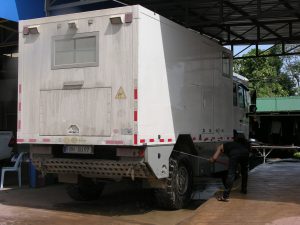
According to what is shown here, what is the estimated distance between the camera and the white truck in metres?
8.35

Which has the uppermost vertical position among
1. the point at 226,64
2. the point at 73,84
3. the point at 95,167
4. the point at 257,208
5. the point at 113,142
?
the point at 226,64

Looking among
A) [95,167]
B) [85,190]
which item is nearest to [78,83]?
[95,167]

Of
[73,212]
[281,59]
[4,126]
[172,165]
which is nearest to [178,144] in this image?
[172,165]

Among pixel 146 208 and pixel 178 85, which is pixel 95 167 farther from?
pixel 178 85

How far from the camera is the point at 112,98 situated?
8.47 metres

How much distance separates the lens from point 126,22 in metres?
8.37

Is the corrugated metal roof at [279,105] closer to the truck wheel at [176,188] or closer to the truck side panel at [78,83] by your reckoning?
the truck wheel at [176,188]

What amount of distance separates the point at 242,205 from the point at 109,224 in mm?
2316

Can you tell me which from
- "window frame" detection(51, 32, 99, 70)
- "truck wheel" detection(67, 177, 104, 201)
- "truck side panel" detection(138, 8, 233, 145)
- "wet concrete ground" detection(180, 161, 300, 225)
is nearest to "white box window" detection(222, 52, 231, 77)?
"truck side panel" detection(138, 8, 233, 145)

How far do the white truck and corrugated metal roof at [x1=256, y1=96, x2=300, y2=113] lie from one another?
71.7 ft

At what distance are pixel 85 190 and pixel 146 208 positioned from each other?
5.01 ft

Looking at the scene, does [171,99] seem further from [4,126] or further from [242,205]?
[4,126]

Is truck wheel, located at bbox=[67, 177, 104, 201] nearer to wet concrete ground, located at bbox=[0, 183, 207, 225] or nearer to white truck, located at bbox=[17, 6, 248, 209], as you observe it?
wet concrete ground, located at bbox=[0, 183, 207, 225]

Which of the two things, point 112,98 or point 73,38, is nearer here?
point 112,98
